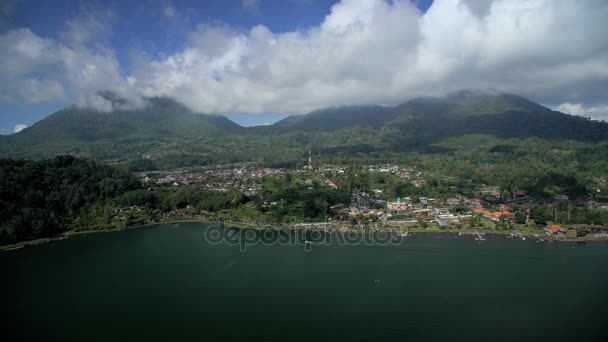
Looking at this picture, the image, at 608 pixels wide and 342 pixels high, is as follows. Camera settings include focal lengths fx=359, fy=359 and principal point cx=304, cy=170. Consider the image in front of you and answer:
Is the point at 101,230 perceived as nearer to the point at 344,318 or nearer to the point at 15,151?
the point at 344,318

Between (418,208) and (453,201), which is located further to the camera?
(453,201)

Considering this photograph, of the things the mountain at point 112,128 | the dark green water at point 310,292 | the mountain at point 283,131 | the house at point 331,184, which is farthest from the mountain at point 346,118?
the dark green water at point 310,292

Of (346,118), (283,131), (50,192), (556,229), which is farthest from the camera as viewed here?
(346,118)

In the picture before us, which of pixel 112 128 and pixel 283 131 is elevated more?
pixel 112 128

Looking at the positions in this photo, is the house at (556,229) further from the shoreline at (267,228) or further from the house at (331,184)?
the house at (331,184)

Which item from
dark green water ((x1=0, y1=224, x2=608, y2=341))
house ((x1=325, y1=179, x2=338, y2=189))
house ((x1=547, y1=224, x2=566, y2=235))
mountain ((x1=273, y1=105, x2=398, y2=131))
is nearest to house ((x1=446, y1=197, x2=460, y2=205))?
house ((x1=547, y1=224, x2=566, y2=235))

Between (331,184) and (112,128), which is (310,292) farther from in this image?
(112,128)

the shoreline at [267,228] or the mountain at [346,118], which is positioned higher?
the mountain at [346,118]

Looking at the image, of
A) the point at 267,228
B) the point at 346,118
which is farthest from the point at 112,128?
the point at 267,228

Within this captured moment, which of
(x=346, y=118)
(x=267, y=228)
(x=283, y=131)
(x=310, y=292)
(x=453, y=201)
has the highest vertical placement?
(x=346, y=118)
